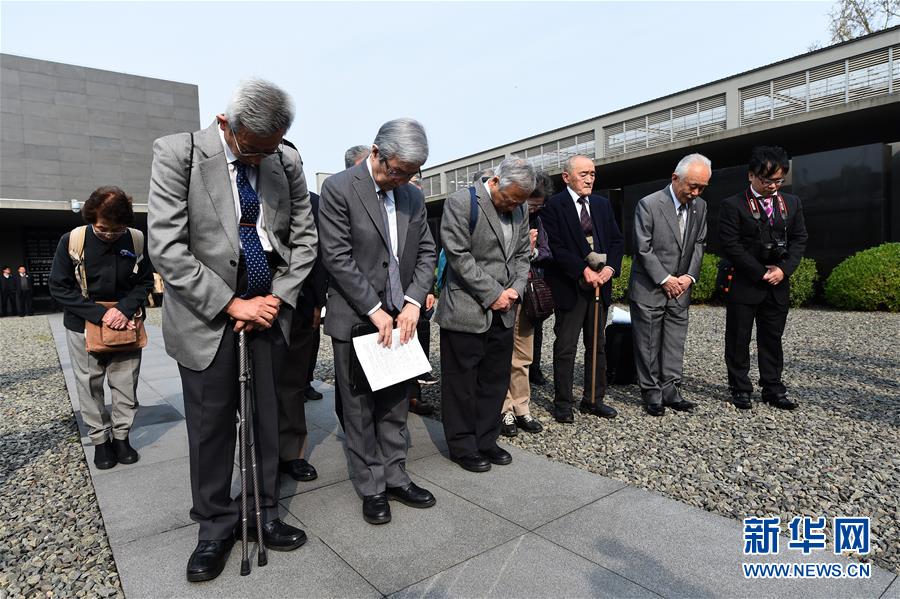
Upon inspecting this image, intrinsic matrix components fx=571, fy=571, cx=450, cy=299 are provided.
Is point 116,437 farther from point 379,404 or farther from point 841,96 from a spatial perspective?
point 841,96

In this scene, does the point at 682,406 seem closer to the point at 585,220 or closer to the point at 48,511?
the point at 585,220

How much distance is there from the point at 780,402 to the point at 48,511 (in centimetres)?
521

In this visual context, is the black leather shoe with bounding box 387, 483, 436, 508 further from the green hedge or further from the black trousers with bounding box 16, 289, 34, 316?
the black trousers with bounding box 16, 289, 34, 316

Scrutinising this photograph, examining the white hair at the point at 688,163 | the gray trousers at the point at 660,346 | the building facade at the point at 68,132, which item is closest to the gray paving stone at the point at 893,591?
the gray trousers at the point at 660,346

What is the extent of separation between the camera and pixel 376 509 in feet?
9.16

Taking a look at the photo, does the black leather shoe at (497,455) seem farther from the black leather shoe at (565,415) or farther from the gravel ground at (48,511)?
the gravel ground at (48,511)

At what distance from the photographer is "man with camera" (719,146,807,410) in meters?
4.67

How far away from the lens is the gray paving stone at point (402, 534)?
2367 millimetres

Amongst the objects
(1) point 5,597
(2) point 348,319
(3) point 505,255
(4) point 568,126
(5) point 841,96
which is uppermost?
(4) point 568,126

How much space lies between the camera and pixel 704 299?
566 inches

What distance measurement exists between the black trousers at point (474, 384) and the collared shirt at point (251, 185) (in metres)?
1.40

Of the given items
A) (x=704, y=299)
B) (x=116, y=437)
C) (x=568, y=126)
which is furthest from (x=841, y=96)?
(x=116, y=437)

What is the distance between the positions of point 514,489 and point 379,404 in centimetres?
90

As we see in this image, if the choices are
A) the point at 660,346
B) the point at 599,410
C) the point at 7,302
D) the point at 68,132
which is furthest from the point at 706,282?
the point at 68,132
